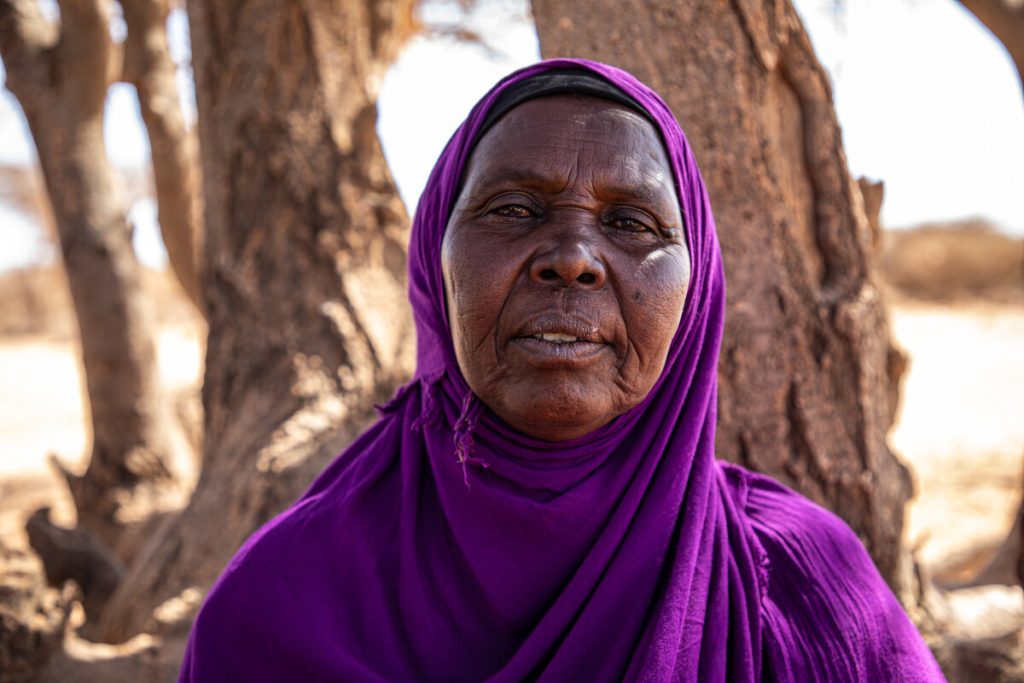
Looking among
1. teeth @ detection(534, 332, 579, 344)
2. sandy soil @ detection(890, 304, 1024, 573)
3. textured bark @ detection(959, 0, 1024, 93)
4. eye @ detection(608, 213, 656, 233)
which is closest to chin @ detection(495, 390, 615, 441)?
teeth @ detection(534, 332, 579, 344)

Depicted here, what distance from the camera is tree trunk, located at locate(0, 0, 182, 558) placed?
17.3ft

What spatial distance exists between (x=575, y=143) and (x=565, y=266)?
0.88 feet

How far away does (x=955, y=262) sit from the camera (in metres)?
24.3

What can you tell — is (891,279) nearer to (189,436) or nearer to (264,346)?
(189,436)

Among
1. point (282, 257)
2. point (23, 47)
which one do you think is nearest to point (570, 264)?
point (282, 257)

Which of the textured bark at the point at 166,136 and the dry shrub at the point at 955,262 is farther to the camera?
the dry shrub at the point at 955,262

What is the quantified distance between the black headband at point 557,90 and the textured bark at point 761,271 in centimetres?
81

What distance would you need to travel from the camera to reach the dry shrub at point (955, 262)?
920 inches

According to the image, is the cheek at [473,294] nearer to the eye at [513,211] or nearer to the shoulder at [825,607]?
the eye at [513,211]

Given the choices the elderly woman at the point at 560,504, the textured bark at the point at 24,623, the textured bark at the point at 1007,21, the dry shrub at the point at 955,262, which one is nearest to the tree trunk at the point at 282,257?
the textured bark at the point at 24,623

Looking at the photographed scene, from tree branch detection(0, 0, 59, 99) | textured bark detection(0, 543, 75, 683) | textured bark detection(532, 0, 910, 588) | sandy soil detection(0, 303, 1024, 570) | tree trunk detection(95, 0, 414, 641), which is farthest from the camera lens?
sandy soil detection(0, 303, 1024, 570)

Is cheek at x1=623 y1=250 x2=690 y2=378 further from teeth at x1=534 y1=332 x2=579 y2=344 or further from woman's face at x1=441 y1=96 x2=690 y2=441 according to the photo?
teeth at x1=534 y1=332 x2=579 y2=344

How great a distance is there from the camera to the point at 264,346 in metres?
3.65

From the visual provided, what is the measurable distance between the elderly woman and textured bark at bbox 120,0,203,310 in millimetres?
4860
